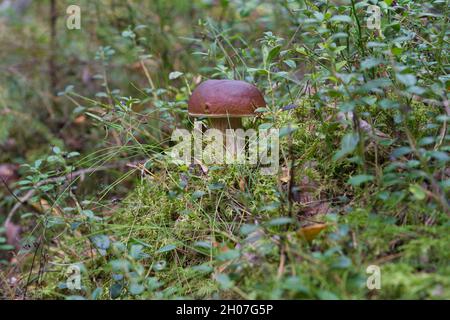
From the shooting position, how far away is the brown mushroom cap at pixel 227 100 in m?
2.51

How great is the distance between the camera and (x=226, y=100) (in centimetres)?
251

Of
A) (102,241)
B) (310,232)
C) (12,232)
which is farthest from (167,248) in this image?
(12,232)

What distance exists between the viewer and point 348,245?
161 cm

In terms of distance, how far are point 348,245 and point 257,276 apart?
0.36 m

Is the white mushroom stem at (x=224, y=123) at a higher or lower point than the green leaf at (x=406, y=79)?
lower

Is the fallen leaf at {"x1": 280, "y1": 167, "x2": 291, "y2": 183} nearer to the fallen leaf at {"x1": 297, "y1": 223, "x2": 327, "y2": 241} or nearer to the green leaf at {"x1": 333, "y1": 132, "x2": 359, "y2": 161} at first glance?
the green leaf at {"x1": 333, "y1": 132, "x2": 359, "y2": 161}

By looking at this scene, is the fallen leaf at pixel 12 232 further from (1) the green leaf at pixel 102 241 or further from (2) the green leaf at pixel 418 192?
(2) the green leaf at pixel 418 192

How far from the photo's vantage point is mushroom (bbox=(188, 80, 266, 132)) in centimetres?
251

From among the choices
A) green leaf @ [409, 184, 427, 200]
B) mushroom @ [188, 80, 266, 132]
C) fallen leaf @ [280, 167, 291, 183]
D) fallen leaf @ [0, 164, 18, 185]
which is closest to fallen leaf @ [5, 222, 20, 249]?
fallen leaf @ [0, 164, 18, 185]

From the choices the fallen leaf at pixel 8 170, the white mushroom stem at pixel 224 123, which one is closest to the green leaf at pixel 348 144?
the white mushroom stem at pixel 224 123

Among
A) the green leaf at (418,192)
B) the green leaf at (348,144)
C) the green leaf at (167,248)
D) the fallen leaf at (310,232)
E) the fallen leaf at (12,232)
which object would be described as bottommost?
the fallen leaf at (12,232)
